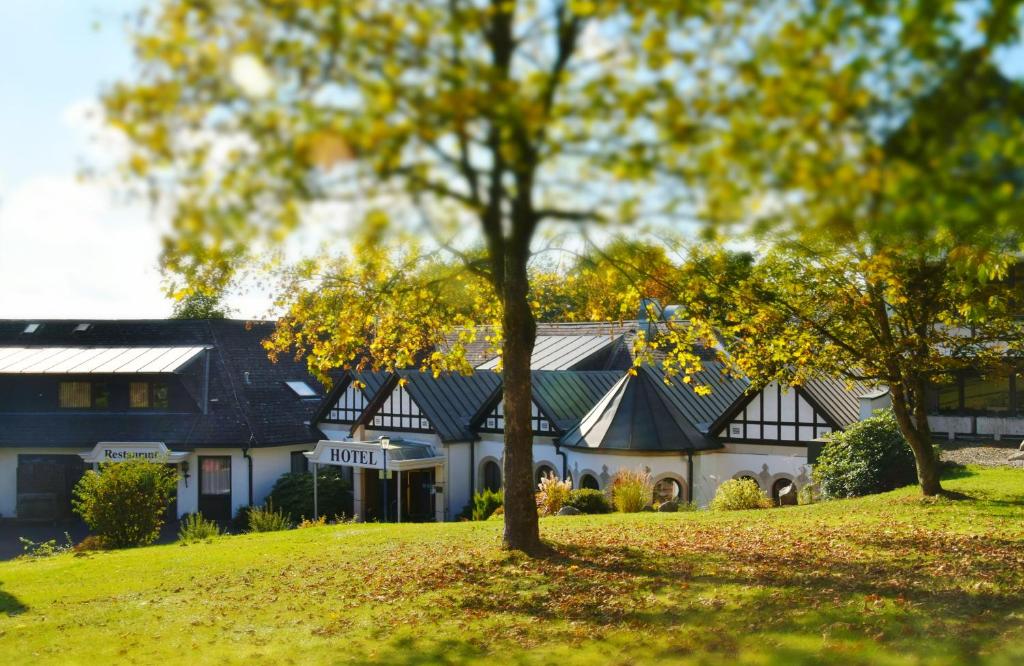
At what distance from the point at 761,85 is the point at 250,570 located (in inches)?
439

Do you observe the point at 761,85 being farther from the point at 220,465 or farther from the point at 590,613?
the point at 220,465

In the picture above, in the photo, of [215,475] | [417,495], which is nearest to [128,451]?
[215,475]

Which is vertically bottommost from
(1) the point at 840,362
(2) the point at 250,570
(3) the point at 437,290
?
(2) the point at 250,570

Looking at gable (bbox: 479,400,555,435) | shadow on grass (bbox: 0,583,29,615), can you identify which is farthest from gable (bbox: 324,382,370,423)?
shadow on grass (bbox: 0,583,29,615)

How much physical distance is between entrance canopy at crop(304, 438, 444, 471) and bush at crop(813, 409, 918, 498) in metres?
13.6

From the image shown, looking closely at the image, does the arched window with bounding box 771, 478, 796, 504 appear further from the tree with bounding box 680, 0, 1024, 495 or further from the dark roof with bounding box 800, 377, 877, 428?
the tree with bounding box 680, 0, 1024, 495

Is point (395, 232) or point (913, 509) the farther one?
point (913, 509)

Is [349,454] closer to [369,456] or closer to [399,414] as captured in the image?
[369,456]

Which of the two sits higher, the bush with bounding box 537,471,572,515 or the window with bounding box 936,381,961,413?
the window with bounding box 936,381,961,413

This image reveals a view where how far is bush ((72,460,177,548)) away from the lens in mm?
19188

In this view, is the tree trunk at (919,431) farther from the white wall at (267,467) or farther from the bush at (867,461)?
the white wall at (267,467)

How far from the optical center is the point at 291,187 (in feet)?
15.0

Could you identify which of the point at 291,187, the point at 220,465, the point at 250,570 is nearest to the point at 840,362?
the point at 250,570

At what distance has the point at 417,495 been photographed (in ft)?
107
